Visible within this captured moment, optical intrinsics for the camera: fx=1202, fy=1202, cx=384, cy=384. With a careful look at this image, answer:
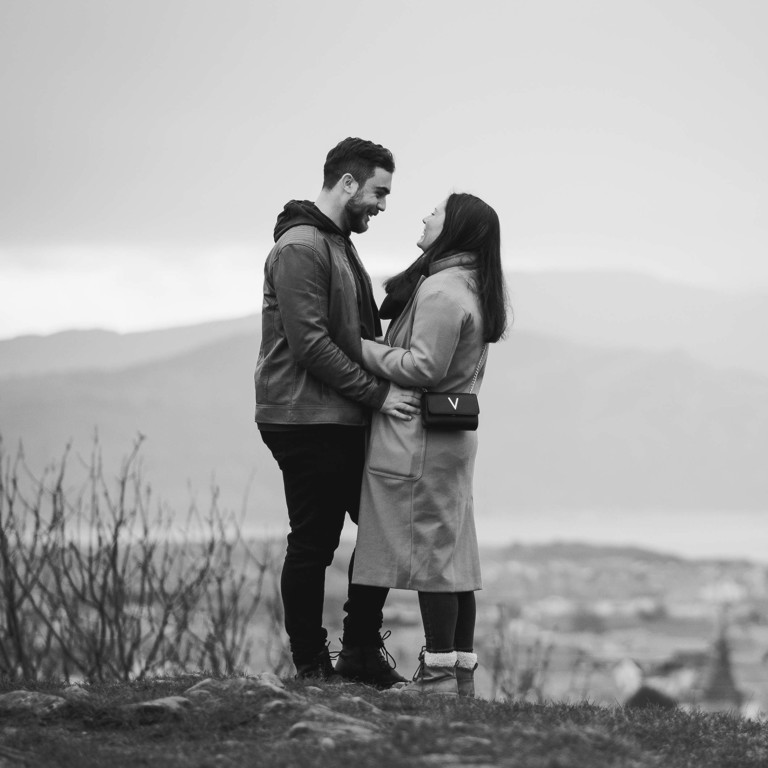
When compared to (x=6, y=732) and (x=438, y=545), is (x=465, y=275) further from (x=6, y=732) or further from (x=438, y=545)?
A: (x=6, y=732)

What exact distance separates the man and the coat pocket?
0.05 m

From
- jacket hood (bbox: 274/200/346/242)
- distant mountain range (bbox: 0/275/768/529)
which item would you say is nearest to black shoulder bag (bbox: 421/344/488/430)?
jacket hood (bbox: 274/200/346/242)

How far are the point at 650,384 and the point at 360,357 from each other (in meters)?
33.7

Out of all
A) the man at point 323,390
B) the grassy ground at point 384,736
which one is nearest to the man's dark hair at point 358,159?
the man at point 323,390

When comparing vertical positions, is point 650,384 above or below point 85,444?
above

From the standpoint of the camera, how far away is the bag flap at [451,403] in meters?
3.97

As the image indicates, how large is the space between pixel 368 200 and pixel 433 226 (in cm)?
27

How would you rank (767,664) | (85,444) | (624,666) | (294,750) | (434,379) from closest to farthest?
(294,750) < (434,379) < (624,666) < (767,664) < (85,444)

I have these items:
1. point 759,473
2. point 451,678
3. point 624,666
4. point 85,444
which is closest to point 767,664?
point 624,666

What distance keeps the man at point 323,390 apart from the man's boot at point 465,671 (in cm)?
26

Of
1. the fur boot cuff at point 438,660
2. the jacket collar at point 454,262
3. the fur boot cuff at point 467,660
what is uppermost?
the jacket collar at point 454,262

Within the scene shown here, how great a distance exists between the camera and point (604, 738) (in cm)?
329

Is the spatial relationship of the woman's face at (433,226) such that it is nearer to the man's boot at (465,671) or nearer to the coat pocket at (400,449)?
the coat pocket at (400,449)

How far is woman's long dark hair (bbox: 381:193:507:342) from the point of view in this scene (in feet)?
13.3
